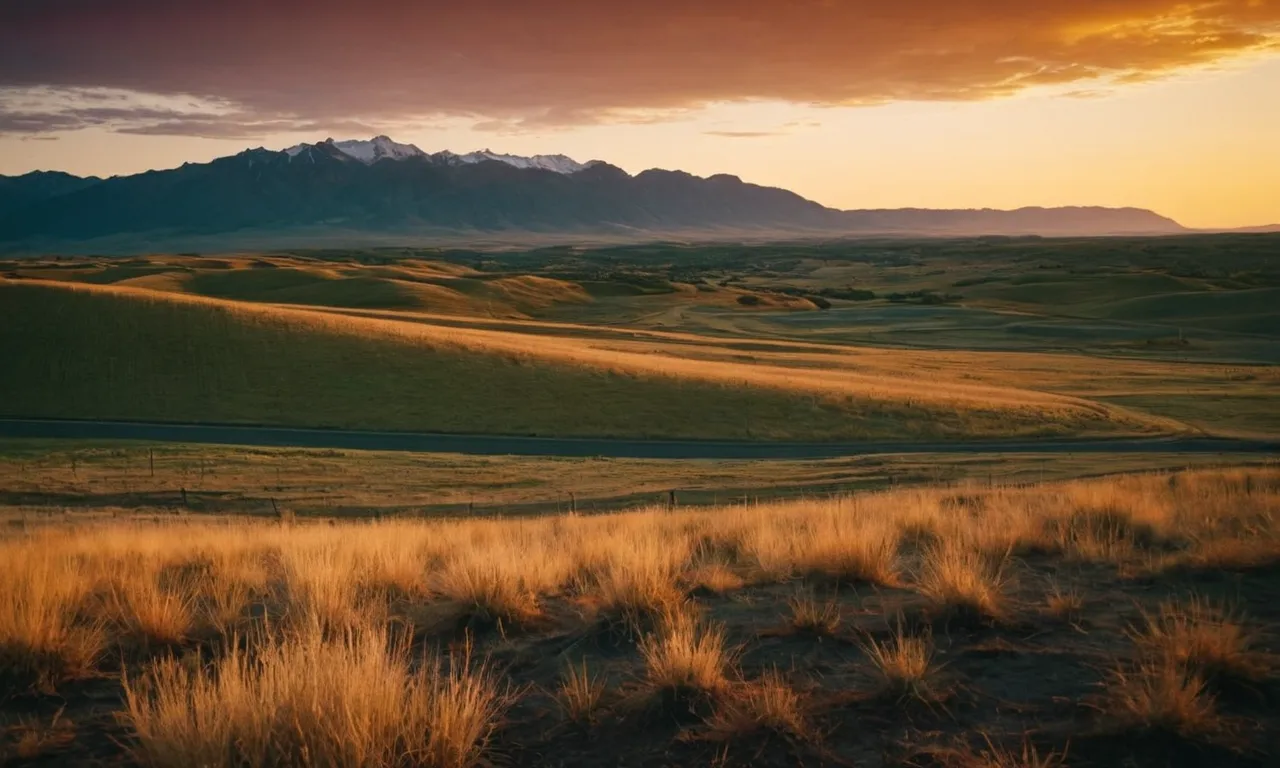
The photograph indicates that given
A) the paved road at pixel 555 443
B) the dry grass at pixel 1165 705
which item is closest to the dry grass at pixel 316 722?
the dry grass at pixel 1165 705

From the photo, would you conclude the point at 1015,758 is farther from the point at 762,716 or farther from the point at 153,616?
the point at 153,616

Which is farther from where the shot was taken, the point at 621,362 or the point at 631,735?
the point at 621,362

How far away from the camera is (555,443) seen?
42.8 meters

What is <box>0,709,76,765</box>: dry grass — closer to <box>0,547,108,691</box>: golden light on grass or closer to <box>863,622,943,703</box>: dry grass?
<box>0,547,108,691</box>: golden light on grass

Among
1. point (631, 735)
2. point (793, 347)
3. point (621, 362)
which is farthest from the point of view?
point (793, 347)

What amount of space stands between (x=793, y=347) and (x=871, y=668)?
2812 inches

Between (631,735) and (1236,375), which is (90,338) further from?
(1236,375)

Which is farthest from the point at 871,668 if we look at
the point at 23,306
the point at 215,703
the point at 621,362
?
the point at 23,306

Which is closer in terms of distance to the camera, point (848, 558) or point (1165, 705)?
point (1165, 705)

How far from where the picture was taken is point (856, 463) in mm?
36531

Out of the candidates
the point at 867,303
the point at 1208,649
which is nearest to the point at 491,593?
the point at 1208,649

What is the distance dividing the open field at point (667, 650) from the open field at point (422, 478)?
1644 cm

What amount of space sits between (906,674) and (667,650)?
166 centimetres

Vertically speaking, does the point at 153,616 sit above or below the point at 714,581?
above
